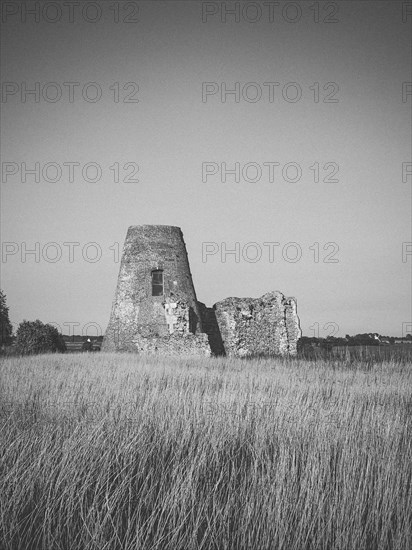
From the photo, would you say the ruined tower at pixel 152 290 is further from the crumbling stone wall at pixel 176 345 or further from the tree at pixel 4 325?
the tree at pixel 4 325

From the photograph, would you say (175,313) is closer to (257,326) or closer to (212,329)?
(212,329)

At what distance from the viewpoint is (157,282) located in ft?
65.6

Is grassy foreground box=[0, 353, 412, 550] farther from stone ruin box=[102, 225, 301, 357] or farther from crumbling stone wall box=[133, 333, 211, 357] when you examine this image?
stone ruin box=[102, 225, 301, 357]

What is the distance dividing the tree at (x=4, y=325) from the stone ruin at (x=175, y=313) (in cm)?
1568

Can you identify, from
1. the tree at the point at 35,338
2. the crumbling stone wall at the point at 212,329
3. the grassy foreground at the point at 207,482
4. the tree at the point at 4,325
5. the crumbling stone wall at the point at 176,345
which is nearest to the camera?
the grassy foreground at the point at 207,482

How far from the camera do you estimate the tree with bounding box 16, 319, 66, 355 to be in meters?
23.0

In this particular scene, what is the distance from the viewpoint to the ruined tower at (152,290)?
19.2 meters

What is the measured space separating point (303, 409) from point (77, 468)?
263 centimetres

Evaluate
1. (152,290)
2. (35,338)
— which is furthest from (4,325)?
(152,290)

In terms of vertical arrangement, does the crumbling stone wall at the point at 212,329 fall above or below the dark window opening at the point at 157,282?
below

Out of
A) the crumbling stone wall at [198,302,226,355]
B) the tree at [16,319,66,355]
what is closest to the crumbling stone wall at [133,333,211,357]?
the crumbling stone wall at [198,302,226,355]

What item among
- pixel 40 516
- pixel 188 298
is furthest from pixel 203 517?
pixel 188 298

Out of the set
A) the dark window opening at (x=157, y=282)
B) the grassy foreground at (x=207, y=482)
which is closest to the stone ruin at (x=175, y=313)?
the dark window opening at (x=157, y=282)

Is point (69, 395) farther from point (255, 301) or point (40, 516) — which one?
point (255, 301)
